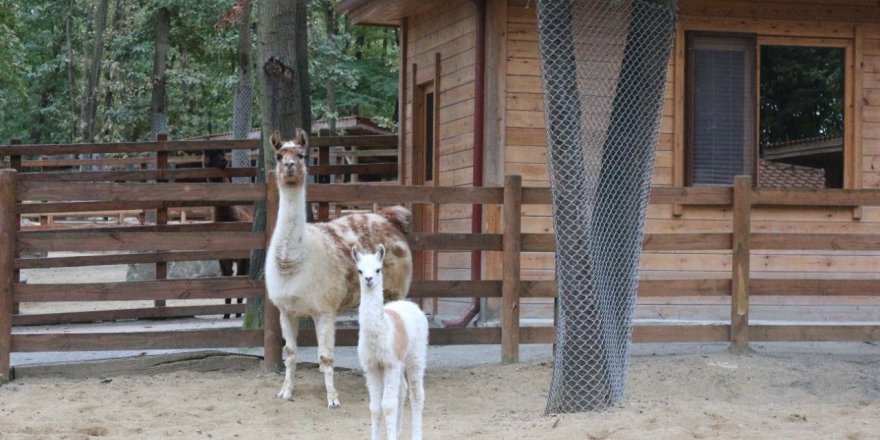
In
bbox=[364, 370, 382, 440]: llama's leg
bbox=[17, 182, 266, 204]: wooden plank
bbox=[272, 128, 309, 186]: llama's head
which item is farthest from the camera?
bbox=[17, 182, 266, 204]: wooden plank

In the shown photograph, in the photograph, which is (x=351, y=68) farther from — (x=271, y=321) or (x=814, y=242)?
(x=271, y=321)

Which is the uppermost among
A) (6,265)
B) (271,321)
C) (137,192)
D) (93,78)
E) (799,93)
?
(93,78)

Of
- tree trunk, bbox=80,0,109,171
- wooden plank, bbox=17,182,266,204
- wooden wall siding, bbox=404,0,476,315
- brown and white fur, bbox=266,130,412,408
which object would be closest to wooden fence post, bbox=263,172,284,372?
wooden plank, bbox=17,182,266,204

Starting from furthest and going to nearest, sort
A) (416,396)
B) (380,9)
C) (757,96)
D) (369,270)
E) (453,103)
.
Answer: (380,9) < (453,103) < (757,96) < (416,396) < (369,270)

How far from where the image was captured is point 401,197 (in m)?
9.66

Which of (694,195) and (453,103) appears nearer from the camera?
(694,195)

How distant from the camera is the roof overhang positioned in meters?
13.6

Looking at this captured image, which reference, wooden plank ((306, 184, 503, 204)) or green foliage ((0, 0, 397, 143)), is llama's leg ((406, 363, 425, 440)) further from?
green foliage ((0, 0, 397, 143))

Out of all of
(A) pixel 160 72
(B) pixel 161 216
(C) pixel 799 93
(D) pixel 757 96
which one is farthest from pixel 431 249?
(A) pixel 160 72

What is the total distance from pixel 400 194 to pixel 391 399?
3.33 meters

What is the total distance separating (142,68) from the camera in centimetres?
3675

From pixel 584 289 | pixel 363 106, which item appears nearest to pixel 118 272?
pixel 363 106

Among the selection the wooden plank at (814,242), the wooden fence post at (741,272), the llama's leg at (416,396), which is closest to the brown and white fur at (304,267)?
the llama's leg at (416,396)

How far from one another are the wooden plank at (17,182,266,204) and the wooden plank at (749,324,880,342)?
15.4 ft
